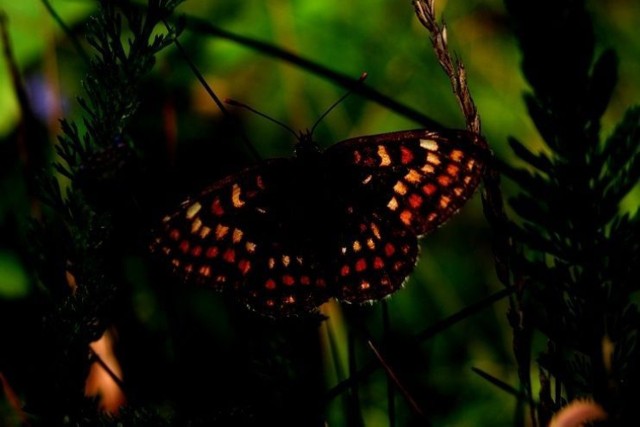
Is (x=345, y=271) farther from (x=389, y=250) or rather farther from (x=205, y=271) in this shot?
(x=205, y=271)

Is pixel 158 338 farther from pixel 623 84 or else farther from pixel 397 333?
pixel 623 84

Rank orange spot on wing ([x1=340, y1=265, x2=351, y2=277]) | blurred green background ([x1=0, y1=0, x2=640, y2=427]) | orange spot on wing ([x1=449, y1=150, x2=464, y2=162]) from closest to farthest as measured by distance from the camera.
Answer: orange spot on wing ([x1=449, y1=150, x2=464, y2=162]) → orange spot on wing ([x1=340, y1=265, x2=351, y2=277]) → blurred green background ([x1=0, y1=0, x2=640, y2=427])

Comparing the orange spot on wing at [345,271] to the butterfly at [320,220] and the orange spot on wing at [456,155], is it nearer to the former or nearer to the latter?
the butterfly at [320,220]

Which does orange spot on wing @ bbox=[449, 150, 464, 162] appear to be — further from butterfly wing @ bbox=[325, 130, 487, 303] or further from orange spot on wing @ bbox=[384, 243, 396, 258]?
orange spot on wing @ bbox=[384, 243, 396, 258]

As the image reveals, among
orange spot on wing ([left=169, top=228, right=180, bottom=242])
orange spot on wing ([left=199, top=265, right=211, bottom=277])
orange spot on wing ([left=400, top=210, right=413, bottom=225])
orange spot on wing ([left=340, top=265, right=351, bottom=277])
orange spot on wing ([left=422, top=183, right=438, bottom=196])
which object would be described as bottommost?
orange spot on wing ([left=340, top=265, right=351, bottom=277])

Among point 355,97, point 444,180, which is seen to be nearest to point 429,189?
point 444,180

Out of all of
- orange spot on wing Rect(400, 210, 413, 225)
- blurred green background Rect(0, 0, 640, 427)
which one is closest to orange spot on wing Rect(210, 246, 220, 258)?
blurred green background Rect(0, 0, 640, 427)

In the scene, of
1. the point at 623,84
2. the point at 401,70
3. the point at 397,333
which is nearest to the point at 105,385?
the point at 397,333
